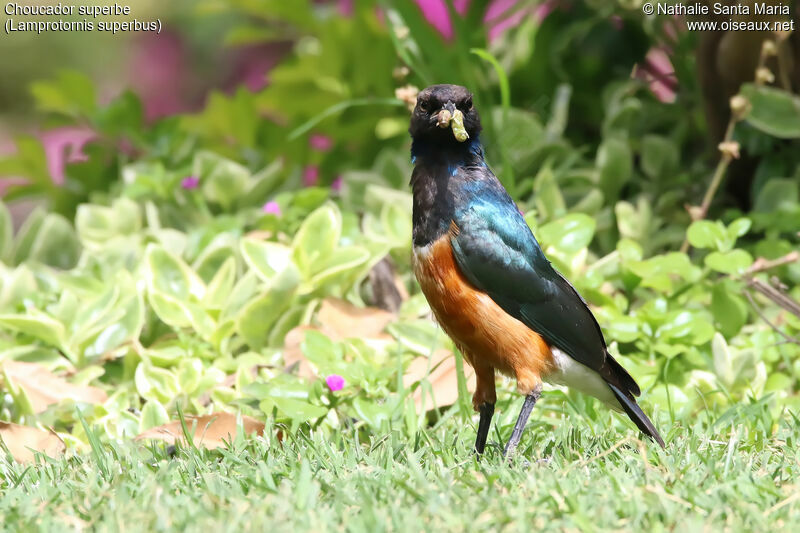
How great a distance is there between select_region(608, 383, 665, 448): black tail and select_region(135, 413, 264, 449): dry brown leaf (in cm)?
121

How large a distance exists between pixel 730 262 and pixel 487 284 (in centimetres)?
128

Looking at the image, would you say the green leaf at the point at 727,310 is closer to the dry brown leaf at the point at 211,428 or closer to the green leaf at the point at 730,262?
the green leaf at the point at 730,262

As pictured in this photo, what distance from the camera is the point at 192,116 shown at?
20.9 feet

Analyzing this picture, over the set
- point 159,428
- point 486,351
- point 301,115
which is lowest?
point 159,428

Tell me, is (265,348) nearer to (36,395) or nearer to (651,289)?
(36,395)

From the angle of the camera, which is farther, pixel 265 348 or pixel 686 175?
pixel 686 175

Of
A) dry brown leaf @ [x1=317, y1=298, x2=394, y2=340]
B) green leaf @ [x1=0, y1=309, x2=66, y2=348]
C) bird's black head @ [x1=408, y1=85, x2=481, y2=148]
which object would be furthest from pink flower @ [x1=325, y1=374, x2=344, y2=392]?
green leaf @ [x1=0, y1=309, x2=66, y2=348]

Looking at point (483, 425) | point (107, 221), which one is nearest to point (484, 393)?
point (483, 425)

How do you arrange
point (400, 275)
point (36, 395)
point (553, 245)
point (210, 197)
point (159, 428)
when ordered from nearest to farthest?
point (159, 428) < point (36, 395) < point (553, 245) < point (400, 275) < point (210, 197)

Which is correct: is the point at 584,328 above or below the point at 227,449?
above

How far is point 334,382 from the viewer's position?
3.41 metres

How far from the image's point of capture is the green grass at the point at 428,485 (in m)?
2.38

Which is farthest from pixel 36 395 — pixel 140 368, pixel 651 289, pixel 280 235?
pixel 651 289

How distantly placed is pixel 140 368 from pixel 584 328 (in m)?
1.72
